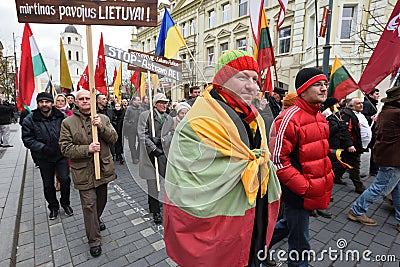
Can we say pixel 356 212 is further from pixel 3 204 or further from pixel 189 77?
pixel 3 204

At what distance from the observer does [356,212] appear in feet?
11.6

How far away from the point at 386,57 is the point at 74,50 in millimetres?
71216

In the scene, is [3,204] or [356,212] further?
[3,204]

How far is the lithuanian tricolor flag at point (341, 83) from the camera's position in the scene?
4.90m

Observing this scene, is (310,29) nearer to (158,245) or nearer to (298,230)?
(298,230)

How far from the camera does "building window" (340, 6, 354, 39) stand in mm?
13056

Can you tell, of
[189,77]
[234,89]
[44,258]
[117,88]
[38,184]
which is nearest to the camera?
[234,89]

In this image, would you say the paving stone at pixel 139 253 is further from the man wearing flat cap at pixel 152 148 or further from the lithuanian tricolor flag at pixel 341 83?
the lithuanian tricolor flag at pixel 341 83

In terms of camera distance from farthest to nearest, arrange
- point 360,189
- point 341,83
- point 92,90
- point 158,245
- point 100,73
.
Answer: point 100,73
point 341,83
point 360,189
point 158,245
point 92,90

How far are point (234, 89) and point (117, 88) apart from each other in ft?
28.1

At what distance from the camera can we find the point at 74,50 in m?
60.3

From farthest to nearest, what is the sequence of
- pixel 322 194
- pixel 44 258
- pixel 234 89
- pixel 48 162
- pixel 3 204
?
1. pixel 3 204
2. pixel 48 162
3. pixel 44 258
4. pixel 322 194
5. pixel 234 89

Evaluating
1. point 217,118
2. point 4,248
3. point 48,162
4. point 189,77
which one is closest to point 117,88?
point 48,162

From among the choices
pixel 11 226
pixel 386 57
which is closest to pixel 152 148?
pixel 11 226
